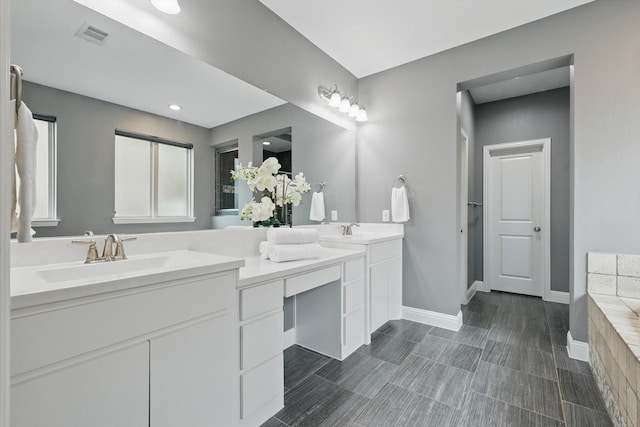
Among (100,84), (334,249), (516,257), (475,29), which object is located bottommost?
(516,257)

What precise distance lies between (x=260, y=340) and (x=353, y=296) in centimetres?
95

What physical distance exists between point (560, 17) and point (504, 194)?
2156 mm

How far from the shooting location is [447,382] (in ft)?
5.97

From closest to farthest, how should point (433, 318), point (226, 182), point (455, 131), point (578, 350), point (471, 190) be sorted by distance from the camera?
point (226, 182) → point (578, 350) → point (455, 131) → point (433, 318) → point (471, 190)

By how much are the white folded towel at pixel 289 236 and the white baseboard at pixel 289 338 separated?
84 centimetres

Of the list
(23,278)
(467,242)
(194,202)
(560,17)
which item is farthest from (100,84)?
(467,242)

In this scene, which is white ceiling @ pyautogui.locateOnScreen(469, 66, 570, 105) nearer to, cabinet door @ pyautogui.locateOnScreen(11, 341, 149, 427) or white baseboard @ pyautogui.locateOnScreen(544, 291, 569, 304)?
white baseboard @ pyautogui.locateOnScreen(544, 291, 569, 304)

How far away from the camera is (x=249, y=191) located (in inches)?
79.0

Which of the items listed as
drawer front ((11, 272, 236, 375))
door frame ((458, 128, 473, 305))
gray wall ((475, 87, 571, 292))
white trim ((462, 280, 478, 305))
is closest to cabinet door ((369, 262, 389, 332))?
door frame ((458, 128, 473, 305))

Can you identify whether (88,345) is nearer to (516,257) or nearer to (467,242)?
(467,242)

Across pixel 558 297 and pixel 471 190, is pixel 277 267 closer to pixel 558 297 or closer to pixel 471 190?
pixel 471 190

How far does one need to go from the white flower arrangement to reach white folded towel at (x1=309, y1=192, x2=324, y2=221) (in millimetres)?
273

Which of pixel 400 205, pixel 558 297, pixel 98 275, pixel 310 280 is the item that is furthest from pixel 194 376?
pixel 558 297

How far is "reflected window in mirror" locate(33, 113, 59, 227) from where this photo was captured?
3.78 feet
